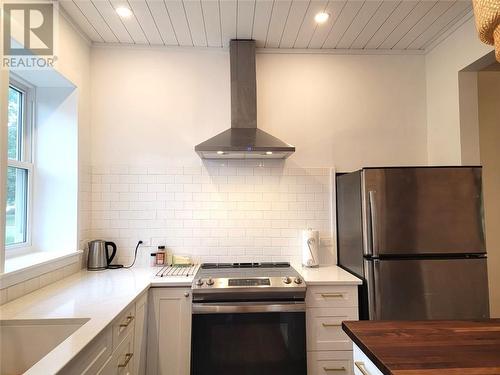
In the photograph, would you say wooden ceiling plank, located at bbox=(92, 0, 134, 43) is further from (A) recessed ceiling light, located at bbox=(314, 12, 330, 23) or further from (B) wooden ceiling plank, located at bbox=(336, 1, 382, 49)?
(B) wooden ceiling plank, located at bbox=(336, 1, 382, 49)

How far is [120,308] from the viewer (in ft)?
5.04

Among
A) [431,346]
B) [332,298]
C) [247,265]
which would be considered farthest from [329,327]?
[431,346]

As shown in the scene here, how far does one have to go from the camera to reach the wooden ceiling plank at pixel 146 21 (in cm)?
214

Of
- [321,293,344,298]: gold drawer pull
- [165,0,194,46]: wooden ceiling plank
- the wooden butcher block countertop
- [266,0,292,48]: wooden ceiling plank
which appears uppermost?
[165,0,194,46]: wooden ceiling plank

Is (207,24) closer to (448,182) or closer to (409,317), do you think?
(448,182)

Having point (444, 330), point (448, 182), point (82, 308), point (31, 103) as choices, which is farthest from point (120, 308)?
point (448, 182)

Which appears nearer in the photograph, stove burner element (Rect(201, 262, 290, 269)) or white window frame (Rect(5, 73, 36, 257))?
white window frame (Rect(5, 73, 36, 257))

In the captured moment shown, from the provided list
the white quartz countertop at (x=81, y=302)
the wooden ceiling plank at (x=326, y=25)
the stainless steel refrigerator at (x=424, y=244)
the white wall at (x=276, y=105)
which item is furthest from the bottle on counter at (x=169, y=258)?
the wooden ceiling plank at (x=326, y=25)

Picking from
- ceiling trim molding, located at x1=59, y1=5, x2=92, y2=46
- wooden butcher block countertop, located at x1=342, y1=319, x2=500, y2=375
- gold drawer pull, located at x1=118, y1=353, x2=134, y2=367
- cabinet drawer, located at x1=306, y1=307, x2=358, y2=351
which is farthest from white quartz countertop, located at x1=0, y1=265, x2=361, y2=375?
ceiling trim molding, located at x1=59, y1=5, x2=92, y2=46

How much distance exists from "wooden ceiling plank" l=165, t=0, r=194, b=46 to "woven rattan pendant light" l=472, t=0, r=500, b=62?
186 centimetres

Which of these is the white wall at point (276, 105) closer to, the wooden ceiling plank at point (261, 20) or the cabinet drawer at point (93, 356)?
the wooden ceiling plank at point (261, 20)

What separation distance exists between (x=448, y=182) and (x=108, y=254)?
2.69m

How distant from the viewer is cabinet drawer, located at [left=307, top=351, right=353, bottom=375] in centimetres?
211

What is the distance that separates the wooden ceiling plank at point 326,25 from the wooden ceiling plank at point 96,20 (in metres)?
1.60
